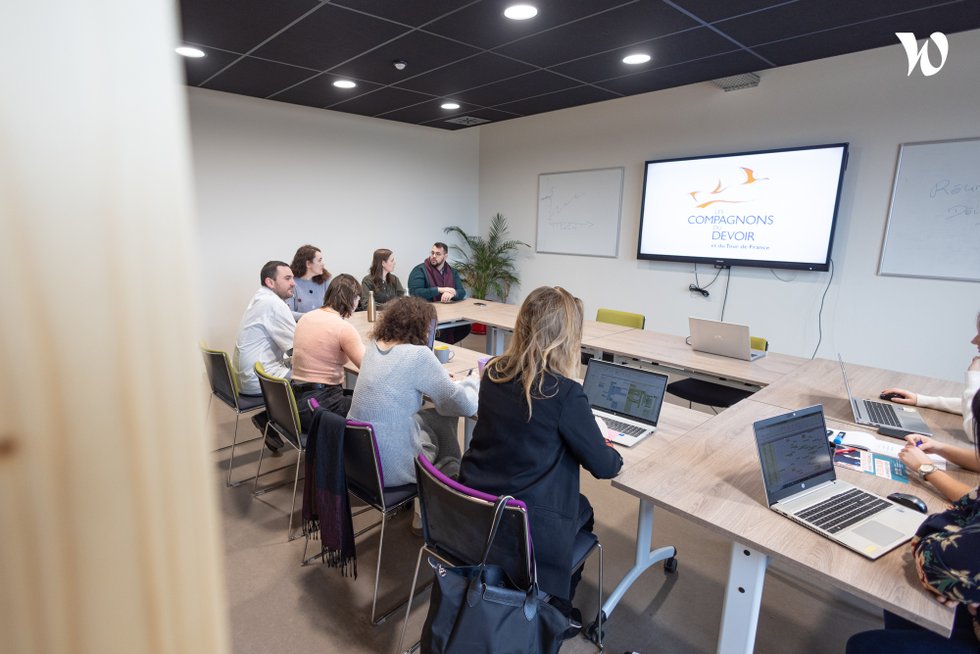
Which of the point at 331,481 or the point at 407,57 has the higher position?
the point at 407,57

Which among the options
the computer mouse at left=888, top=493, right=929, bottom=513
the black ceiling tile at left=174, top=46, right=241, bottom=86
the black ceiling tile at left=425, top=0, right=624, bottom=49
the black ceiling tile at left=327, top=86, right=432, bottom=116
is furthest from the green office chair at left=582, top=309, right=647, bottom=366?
the black ceiling tile at left=174, top=46, right=241, bottom=86

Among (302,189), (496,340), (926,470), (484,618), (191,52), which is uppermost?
(191,52)

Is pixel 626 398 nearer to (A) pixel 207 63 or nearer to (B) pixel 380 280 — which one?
(B) pixel 380 280

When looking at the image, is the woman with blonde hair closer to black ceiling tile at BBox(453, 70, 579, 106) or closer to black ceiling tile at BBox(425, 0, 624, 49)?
black ceiling tile at BBox(425, 0, 624, 49)

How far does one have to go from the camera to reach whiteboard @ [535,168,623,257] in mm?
5918

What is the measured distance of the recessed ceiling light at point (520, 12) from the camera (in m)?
2.94

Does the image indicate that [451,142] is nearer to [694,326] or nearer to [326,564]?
[694,326]

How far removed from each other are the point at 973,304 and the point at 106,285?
17.1 ft

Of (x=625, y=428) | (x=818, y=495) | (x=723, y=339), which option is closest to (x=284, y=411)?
(x=625, y=428)

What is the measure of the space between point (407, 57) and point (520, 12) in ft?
3.86

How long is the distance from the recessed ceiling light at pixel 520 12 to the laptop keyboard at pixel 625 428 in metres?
2.42

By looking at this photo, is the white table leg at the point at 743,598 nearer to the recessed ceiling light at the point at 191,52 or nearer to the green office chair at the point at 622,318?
the green office chair at the point at 622,318

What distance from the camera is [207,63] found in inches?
160

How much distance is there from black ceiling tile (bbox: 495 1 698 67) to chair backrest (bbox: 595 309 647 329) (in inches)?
80.4
